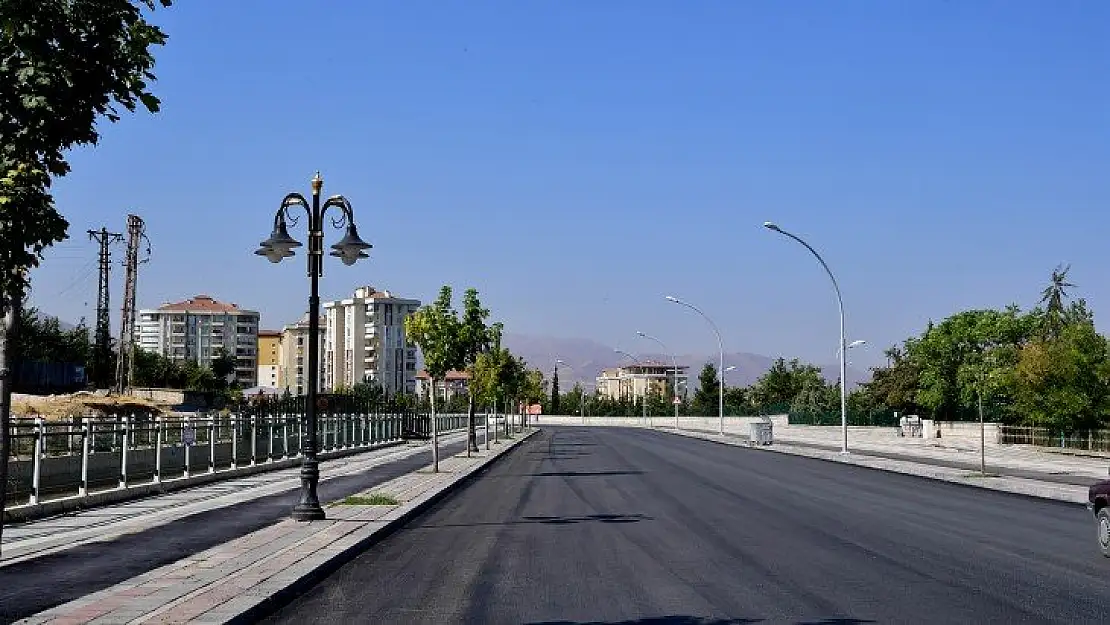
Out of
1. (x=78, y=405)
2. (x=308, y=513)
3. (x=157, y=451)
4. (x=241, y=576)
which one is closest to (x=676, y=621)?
(x=241, y=576)

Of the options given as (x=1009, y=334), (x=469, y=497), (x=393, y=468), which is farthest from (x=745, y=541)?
(x=1009, y=334)

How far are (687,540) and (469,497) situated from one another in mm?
10020

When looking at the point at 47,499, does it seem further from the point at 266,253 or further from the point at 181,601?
the point at 181,601

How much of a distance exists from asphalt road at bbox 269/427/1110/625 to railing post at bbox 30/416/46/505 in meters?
6.30

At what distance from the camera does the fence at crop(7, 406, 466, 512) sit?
60.4 ft

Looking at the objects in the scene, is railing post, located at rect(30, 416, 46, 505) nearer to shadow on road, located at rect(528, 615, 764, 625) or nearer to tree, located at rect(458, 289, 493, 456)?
shadow on road, located at rect(528, 615, 764, 625)

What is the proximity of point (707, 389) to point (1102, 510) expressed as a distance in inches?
5353

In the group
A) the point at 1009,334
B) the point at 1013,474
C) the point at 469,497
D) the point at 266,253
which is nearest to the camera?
the point at 266,253

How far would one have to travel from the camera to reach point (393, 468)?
1435 inches

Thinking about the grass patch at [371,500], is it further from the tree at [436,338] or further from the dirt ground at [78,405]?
the dirt ground at [78,405]

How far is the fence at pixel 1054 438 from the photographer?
4947 cm

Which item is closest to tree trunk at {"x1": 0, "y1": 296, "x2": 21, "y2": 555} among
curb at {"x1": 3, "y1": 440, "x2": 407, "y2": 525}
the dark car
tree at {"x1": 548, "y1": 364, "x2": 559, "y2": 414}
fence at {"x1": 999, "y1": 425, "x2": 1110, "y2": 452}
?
curb at {"x1": 3, "y1": 440, "x2": 407, "y2": 525}

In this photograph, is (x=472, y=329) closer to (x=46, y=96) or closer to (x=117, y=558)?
(x=117, y=558)

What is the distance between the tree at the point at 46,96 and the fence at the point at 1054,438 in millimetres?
50276
